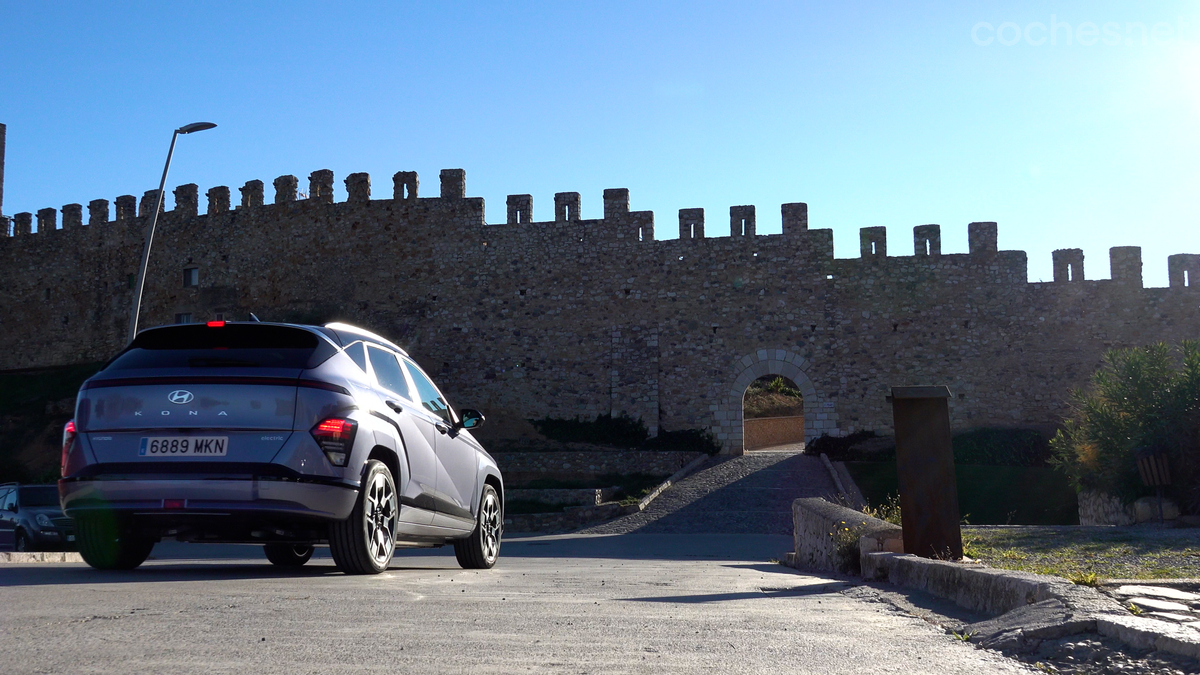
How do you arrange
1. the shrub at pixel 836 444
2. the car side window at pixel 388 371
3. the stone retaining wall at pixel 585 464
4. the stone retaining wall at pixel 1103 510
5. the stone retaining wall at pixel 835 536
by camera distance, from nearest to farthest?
the car side window at pixel 388 371 → the stone retaining wall at pixel 835 536 → the stone retaining wall at pixel 1103 510 → the stone retaining wall at pixel 585 464 → the shrub at pixel 836 444

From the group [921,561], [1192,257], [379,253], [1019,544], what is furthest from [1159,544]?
[379,253]

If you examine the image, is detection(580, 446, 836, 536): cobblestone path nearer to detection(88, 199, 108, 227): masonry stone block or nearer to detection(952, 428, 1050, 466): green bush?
detection(952, 428, 1050, 466): green bush

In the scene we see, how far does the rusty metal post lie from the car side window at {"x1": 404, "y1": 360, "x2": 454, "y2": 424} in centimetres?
314

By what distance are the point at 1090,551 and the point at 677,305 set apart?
2247cm

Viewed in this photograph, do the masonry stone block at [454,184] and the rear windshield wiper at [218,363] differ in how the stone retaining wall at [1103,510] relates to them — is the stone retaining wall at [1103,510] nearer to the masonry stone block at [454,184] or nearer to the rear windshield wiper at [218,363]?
the rear windshield wiper at [218,363]

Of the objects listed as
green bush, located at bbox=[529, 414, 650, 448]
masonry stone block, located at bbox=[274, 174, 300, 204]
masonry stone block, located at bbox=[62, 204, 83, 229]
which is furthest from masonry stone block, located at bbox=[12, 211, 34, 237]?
green bush, located at bbox=[529, 414, 650, 448]

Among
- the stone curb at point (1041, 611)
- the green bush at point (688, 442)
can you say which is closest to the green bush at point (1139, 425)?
the stone curb at point (1041, 611)

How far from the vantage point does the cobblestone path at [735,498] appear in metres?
18.1

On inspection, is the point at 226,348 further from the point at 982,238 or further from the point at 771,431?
the point at 771,431

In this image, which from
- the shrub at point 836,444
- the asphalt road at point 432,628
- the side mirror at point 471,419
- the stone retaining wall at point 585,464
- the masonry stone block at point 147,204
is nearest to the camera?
the asphalt road at point 432,628

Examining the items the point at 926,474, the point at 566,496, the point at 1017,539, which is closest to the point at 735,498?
the point at 566,496

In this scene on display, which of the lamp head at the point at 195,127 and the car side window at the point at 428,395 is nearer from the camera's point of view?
the car side window at the point at 428,395

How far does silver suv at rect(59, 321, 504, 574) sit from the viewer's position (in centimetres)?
522

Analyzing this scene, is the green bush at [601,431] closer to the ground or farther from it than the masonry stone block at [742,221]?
closer to the ground
